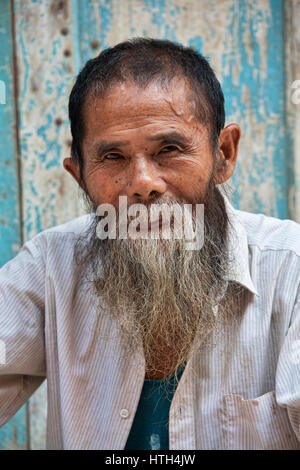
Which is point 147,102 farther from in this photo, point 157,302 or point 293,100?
point 293,100

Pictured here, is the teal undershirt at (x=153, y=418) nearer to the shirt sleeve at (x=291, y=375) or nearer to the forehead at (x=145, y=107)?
the shirt sleeve at (x=291, y=375)

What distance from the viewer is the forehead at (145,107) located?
163cm

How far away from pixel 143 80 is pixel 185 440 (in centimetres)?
116

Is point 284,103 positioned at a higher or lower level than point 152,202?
higher

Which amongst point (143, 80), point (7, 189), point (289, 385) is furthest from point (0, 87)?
point (289, 385)

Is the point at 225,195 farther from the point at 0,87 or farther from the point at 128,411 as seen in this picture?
the point at 0,87

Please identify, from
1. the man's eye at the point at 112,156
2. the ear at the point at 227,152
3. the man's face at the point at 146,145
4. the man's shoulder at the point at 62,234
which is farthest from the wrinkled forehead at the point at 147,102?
the man's shoulder at the point at 62,234

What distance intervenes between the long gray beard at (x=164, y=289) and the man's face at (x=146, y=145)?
0.47ft

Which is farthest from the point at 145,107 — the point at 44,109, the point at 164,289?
the point at 44,109

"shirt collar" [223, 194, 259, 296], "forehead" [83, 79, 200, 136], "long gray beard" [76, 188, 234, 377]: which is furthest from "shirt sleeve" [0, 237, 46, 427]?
"shirt collar" [223, 194, 259, 296]

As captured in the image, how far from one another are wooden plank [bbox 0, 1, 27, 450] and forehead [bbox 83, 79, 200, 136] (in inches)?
31.0

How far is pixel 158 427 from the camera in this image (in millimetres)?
1719

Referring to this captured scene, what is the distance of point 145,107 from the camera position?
163 centimetres

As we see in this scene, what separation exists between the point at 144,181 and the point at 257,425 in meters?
0.84
